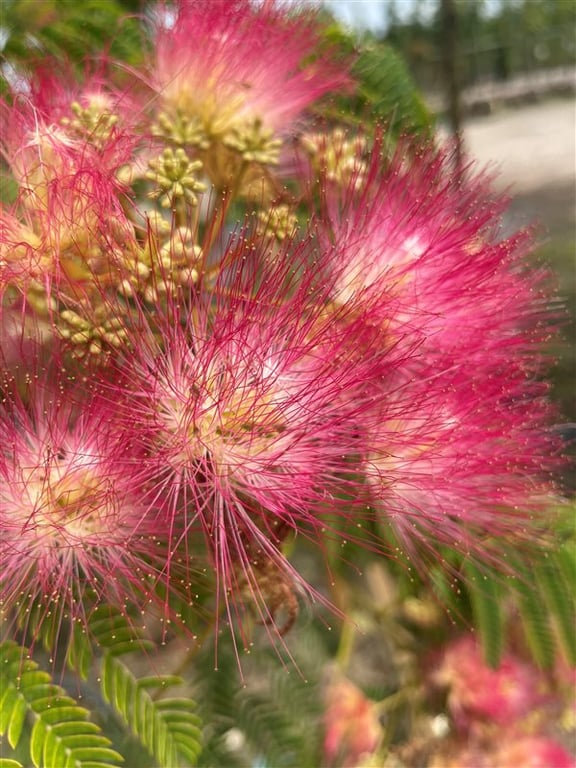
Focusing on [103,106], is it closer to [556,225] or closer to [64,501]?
[64,501]

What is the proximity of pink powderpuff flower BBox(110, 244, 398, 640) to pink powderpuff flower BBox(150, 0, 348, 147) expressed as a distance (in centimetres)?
41

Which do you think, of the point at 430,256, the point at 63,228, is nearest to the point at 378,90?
the point at 430,256

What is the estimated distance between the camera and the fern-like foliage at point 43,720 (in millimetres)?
797

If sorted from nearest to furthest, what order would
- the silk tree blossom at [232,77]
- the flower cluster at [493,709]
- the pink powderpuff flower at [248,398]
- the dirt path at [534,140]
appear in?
the pink powderpuff flower at [248,398] → the silk tree blossom at [232,77] → the flower cluster at [493,709] → the dirt path at [534,140]

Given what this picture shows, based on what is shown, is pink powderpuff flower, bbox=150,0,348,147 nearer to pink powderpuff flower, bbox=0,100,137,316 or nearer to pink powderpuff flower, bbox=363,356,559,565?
pink powderpuff flower, bbox=0,100,137,316

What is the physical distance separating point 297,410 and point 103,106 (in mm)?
548

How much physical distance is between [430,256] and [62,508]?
55 centimetres

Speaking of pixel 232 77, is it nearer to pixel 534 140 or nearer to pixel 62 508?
pixel 62 508

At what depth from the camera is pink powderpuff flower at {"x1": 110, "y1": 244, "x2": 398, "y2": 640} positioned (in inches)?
29.2

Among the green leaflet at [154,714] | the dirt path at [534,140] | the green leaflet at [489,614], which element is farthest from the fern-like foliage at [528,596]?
the dirt path at [534,140]

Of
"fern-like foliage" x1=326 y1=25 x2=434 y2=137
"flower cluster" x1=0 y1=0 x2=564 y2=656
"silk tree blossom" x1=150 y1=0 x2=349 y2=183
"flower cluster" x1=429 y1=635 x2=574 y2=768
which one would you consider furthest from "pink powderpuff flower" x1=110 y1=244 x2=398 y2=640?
"flower cluster" x1=429 y1=635 x2=574 y2=768

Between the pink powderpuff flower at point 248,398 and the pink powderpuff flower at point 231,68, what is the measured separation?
0.41 metres

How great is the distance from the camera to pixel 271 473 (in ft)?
2.51

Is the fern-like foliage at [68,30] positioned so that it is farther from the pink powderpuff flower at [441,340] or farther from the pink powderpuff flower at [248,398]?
the pink powderpuff flower at [248,398]
